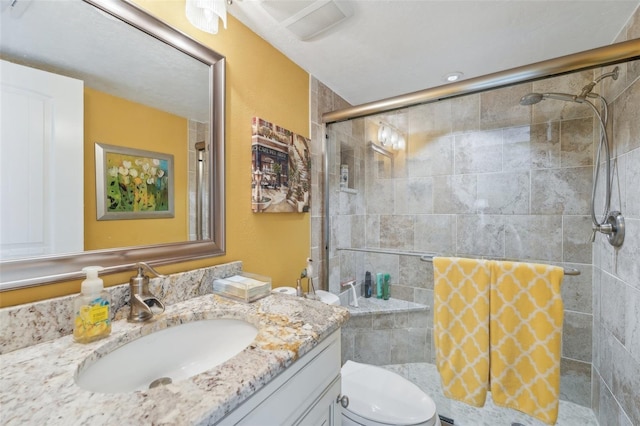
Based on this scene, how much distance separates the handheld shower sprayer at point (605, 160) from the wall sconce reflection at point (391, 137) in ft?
2.52

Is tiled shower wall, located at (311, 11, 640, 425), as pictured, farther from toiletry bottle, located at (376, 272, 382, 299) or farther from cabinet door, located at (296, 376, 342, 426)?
cabinet door, located at (296, 376, 342, 426)

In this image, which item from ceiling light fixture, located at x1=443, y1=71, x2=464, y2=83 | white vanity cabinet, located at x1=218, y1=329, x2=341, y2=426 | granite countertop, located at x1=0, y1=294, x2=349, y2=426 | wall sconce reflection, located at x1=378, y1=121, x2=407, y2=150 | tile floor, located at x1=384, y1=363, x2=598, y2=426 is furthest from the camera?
wall sconce reflection, located at x1=378, y1=121, x2=407, y2=150

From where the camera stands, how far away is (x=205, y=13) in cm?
94

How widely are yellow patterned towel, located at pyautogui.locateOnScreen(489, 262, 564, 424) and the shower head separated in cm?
106

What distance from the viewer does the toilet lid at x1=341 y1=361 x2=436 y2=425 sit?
3.65 feet

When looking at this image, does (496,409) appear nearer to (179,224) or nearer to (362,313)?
(362,313)

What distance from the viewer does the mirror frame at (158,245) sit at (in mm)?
647

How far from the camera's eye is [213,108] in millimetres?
1074

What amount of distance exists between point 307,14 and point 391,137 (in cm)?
110

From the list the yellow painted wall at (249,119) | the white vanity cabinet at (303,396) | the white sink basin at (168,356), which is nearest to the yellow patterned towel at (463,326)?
the white vanity cabinet at (303,396)

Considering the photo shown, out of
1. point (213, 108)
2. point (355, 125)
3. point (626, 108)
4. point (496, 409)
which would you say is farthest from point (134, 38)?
point (496, 409)

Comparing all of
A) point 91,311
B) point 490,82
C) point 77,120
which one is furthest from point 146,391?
point 490,82

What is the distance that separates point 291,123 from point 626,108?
160cm

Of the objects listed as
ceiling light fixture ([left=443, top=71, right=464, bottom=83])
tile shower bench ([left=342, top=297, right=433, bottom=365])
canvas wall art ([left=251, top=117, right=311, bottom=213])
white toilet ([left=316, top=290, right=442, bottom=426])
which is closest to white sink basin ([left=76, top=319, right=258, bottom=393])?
canvas wall art ([left=251, top=117, right=311, bottom=213])
